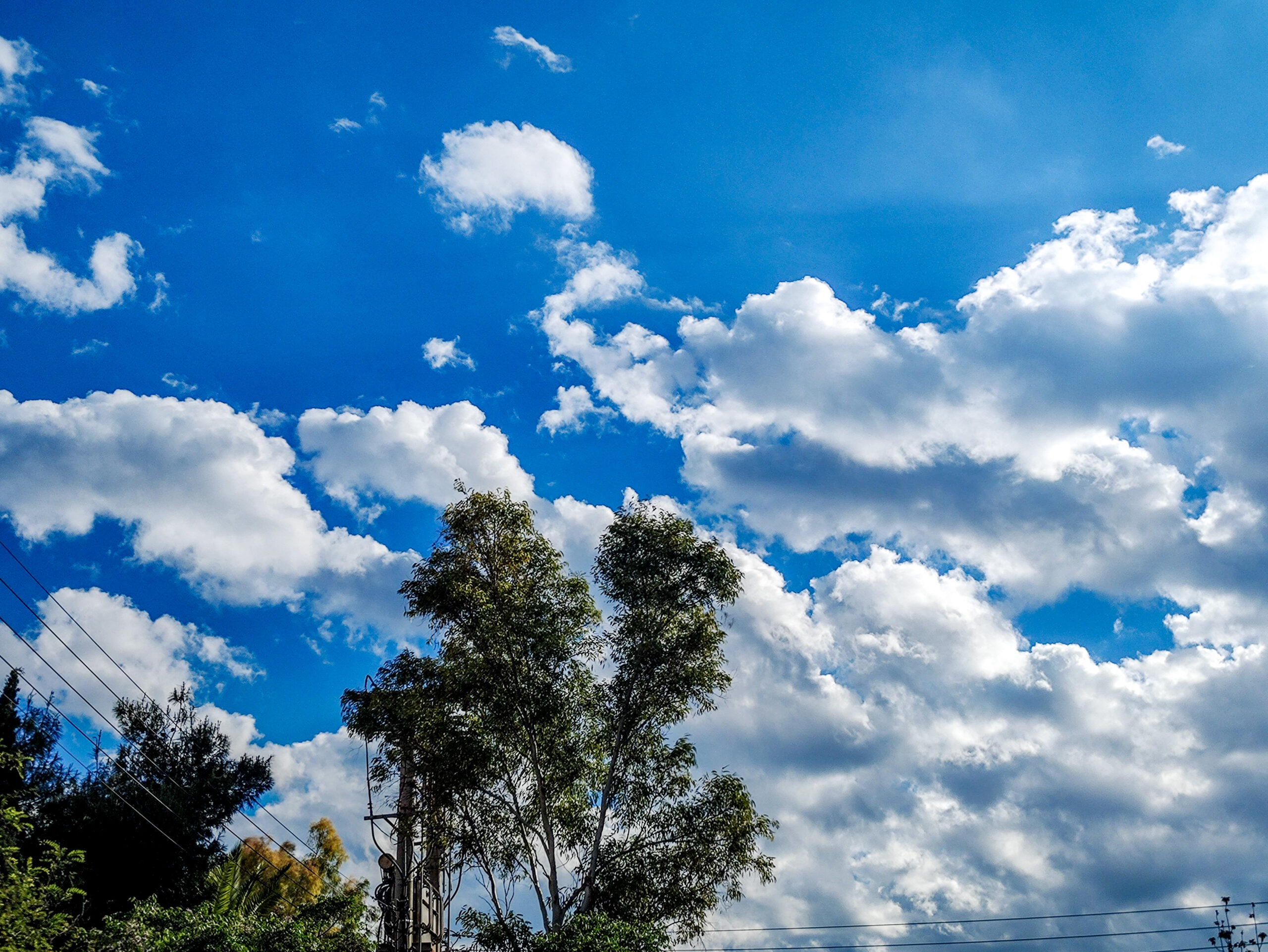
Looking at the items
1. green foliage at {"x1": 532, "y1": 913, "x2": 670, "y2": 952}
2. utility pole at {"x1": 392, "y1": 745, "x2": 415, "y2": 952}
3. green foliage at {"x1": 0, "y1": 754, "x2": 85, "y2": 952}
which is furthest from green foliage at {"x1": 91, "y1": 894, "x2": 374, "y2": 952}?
green foliage at {"x1": 532, "y1": 913, "x2": 670, "y2": 952}

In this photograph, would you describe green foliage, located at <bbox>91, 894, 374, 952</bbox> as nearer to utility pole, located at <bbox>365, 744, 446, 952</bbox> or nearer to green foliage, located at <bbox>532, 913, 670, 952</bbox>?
utility pole, located at <bbox>365, 744, 446, 952</bbox>

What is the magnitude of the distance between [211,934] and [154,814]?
57.1 feet

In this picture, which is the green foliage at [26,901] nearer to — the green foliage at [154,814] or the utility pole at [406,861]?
the utility pole at [406,861]

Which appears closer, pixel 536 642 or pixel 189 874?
pixel 536 642

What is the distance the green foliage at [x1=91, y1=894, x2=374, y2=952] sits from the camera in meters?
17.5

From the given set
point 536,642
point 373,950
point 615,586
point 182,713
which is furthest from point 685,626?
point 182,713

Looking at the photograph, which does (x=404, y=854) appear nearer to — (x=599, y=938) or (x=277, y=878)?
(x=599, y=938)

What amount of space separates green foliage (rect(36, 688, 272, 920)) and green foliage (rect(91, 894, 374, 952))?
11997 mm

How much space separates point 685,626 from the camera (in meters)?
A: 21.9

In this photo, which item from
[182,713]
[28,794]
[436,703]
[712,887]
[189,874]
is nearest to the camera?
[712,887]

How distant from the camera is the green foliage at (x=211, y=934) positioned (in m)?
17.5

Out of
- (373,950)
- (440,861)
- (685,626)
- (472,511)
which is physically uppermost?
(472,511)

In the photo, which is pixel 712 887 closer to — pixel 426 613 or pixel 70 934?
pixel 426 613

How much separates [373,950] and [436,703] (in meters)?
5.92
